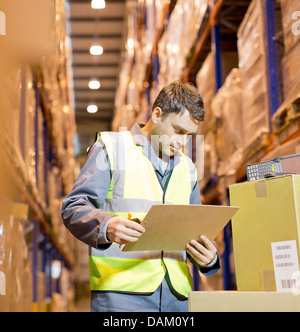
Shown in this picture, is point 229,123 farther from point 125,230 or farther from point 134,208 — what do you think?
point 125,230

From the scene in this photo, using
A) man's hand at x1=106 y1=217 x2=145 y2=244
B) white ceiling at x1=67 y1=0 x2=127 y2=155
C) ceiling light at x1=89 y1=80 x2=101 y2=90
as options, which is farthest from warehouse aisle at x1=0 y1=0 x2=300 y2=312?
ceiling light at x1=89 y1=80 x2=101 y2=90

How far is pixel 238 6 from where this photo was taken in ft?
15.4

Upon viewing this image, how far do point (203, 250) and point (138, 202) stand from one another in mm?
352

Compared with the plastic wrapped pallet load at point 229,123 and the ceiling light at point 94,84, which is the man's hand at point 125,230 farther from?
the ceiling light at point 94,84

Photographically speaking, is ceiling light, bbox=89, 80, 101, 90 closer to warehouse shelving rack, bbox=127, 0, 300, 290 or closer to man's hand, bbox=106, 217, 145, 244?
warehouse shelving rack, bbox=127, 0, 300, 290

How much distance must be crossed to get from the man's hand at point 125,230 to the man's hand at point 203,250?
0.96ft

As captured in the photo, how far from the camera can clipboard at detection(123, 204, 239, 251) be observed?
173 centimetres

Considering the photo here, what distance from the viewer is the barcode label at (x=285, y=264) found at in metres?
1.70

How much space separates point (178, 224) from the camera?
71.8 inches

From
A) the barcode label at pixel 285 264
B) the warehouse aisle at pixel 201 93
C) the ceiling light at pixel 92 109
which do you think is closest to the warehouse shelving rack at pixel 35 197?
the warehouse aisle at pixel 201 93

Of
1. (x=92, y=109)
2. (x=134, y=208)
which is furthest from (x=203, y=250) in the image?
(x=92, y=109)

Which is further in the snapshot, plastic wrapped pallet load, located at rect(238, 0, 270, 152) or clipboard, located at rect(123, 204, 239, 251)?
plastic wrapped pallet load, located at rect(238, 0, 270, 152)

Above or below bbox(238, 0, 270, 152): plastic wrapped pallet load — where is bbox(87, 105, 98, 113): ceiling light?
above

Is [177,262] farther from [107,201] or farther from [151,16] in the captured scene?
[151,16]
